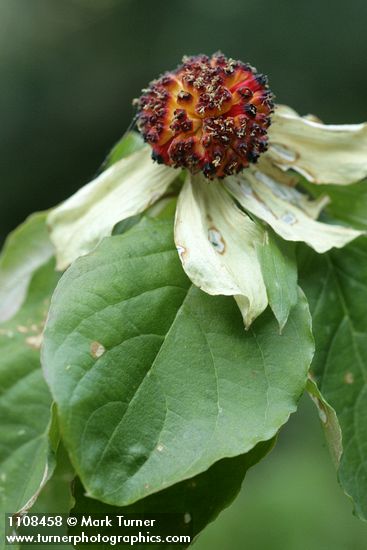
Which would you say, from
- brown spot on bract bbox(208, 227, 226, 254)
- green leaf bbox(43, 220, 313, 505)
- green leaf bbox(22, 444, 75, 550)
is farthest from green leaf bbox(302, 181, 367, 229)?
green leaf bbox(22, 444, 75, 550)

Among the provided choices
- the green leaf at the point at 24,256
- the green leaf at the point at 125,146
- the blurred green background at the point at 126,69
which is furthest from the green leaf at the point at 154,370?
the blurred green background at the point at 126,69

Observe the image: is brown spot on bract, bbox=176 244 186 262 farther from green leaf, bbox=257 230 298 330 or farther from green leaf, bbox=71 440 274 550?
green leaf, bbox=71 440 274 550

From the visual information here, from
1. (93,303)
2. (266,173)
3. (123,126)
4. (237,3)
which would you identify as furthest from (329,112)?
(93,303)

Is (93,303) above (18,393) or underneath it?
above

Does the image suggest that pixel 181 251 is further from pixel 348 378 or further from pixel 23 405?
pixel 23 405

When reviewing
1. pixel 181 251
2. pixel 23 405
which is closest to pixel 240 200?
pixel 181 251

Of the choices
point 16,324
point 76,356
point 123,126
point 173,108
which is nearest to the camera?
point 76,356

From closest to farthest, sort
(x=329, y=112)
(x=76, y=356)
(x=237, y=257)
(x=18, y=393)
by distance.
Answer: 1. (x=76, y=356)
2. (x=237, y=257)
3. (x=18, y=393)
4. (x=329, y=112)

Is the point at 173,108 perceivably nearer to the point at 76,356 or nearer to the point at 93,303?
the point at 93,303
